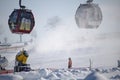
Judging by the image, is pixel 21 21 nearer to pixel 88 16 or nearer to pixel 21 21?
pixel 21 21

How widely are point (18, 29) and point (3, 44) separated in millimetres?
14244

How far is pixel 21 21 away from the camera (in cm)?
1241

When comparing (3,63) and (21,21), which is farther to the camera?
(3,63)

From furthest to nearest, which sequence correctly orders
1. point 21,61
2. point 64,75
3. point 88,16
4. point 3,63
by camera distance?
point 3,63, point 88,16, point 21,61, point 64,75

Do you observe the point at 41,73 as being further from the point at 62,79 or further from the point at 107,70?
the point at 107,70

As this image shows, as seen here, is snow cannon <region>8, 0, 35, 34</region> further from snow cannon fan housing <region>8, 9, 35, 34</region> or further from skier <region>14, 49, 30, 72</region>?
skier <region>14, 49, 30, 72</region>

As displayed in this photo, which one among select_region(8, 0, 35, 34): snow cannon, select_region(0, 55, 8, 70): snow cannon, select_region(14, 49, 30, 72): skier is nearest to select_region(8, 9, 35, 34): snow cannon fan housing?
select_region(8, 0, 35, 34): snow cannon

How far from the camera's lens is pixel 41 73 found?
437 inches

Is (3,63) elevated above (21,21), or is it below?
below

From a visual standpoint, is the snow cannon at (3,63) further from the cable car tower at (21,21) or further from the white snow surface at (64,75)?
the white snow surface at (64,75)

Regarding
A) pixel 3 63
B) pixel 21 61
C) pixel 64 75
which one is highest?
pixel 21 61

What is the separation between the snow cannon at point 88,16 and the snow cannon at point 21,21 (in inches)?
75.9

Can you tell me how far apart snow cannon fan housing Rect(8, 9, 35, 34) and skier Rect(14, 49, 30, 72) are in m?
0.87

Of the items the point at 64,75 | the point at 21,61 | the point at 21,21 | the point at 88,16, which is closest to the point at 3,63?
A: the point at 21,61
